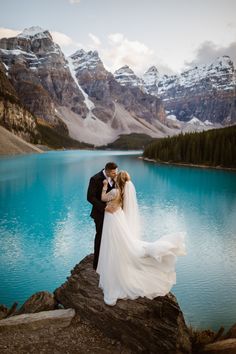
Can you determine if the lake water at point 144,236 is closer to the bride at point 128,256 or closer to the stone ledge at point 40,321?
the bride at point 128,256

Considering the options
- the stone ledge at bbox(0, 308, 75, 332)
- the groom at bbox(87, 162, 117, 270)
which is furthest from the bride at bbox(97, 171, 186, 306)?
the stone ledge at bbox(0, 308, 75, 332)

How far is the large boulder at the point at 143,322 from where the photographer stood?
7.41m

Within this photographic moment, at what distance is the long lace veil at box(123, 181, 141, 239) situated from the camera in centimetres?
827

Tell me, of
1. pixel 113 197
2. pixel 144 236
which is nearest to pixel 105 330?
pixel 113 197

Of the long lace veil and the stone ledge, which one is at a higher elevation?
the long lace veil

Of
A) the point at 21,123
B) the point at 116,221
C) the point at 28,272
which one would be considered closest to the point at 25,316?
the point at 116,221

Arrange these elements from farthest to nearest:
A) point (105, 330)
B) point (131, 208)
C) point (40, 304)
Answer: point (40, 304), point (131, 208), point (105, 330)

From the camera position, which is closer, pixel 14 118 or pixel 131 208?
pixel 131 208

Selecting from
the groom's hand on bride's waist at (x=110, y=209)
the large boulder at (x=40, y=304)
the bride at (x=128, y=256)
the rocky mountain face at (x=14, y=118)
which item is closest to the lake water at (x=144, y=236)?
the large boulder at (x=40, y=304)

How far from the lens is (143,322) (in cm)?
751

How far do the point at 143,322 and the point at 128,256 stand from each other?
1506 mm

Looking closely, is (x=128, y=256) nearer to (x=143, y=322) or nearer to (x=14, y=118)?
(x=143, y=322)

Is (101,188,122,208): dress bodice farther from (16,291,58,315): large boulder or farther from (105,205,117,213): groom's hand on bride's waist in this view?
(16,291,58,315): large boulder

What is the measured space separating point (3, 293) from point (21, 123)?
185 metres
